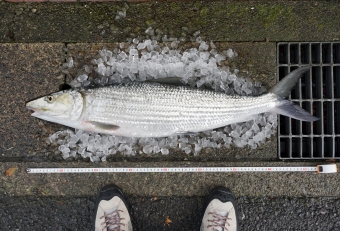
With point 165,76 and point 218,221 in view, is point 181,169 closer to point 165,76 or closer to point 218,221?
point 218,221

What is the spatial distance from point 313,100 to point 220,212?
1717 millimetres

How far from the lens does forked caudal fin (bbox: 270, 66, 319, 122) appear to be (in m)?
3.30

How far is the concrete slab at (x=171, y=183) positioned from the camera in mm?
3586

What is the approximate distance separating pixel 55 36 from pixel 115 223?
2.35 metres

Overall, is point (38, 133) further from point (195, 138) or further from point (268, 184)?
point (268, 184)

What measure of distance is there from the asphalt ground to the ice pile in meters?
0.11

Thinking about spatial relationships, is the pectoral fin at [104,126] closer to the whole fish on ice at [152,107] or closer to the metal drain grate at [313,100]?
the whole fish on ice at [152,107]

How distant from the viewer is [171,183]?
362cm

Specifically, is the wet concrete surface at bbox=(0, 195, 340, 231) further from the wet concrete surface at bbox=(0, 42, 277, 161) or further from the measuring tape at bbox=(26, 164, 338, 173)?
the wet concrete surface at bbox=(0, 42, 277, 161)

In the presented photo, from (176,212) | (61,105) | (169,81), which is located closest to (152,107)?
(169,81)

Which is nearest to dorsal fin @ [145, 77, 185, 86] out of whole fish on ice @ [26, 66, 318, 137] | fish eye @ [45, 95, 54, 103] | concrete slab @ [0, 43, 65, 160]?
whole fish on ice @ [26, 66, 318, 137]

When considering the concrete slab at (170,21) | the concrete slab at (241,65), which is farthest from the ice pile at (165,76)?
the concrete slab at (170,21)

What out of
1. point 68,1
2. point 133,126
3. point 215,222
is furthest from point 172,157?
point 68,1

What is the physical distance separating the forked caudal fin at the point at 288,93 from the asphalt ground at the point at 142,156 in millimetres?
317
